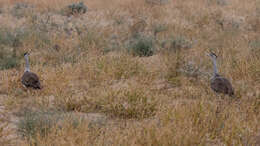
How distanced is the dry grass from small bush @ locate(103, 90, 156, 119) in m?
0.02

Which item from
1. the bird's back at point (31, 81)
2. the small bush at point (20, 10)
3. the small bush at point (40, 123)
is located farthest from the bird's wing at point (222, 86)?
the small bush at point (20, 10)

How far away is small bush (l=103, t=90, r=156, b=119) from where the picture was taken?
6062 millimetres

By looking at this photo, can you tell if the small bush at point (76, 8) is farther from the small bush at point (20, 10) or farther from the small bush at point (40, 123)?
the small bush at point (40, 123)

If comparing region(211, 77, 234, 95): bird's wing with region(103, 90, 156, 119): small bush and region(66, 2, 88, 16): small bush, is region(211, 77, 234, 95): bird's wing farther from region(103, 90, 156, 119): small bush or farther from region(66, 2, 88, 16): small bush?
region(66, 2, 88, 16): small bush

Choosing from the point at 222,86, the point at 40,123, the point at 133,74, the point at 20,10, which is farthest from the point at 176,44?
the point at 20,10

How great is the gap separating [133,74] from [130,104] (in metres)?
2.09

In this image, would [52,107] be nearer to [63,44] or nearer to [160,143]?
[160,143]

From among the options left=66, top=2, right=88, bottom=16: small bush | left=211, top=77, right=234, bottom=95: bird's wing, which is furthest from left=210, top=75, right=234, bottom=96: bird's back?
left=66, top=2, right=88, bottom=16: small bush

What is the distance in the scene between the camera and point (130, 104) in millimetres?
6164

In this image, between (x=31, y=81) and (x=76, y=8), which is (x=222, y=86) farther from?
(x=76, y=8)

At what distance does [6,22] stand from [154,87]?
791cm

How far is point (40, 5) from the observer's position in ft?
51.6

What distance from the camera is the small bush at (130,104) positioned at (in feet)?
19.9

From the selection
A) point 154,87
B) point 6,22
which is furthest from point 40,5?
point 154,87
